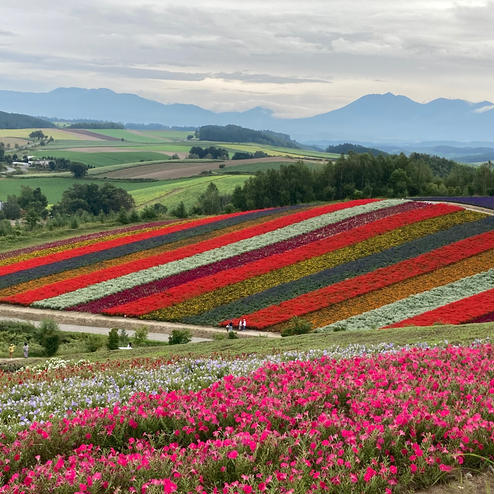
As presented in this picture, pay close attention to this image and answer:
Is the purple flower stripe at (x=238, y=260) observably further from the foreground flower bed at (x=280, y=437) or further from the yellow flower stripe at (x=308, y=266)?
the foreground flower bed at (x=280, y=437)

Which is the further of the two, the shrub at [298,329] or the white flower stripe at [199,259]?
the white flower stripe at [199,259]

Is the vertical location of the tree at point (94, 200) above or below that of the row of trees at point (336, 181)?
below

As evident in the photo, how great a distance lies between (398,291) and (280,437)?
28.9 metres

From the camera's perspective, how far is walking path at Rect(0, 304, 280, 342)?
3150 cm

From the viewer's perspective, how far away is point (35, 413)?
34.8 feet

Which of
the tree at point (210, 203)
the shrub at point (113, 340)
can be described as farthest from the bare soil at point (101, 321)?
the tree at point (210, 203)

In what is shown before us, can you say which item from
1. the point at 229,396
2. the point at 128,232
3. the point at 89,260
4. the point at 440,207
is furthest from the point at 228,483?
the point at 128,232

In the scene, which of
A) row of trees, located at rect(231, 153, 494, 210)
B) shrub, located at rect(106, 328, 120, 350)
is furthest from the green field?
shrub, located at rect(106, 328, 120, 350)

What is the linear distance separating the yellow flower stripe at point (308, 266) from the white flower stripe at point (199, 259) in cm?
576

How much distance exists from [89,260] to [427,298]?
1081 inches

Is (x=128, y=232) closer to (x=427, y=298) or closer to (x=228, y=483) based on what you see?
(x=427, y=298)

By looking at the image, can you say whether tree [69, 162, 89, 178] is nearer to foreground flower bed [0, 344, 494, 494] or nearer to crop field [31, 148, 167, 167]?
crop field [31, 148, 167, 167]

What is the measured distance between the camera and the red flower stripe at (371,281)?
3256 centimetres

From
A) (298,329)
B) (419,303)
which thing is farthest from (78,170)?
(298,329)
